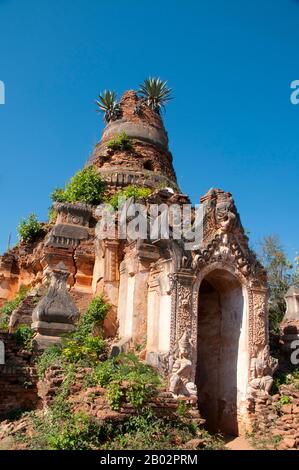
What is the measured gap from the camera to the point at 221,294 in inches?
510

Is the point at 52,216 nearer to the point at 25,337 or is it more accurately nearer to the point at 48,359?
the point at 25,337

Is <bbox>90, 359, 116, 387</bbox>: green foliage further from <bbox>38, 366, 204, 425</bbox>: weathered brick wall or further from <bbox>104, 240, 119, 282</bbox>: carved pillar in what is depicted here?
<bbox>104, 240, 119, 282</bbox>: carved pillar

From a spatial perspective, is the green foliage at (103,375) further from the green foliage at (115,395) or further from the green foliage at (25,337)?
the green foliage at (25,337)

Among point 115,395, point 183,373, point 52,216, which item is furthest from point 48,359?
point 52,216

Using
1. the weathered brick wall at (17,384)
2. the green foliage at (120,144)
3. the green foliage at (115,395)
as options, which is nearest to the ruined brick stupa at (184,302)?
the weathered brick wall at (17,384)

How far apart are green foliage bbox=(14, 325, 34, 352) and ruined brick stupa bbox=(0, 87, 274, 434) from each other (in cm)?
33

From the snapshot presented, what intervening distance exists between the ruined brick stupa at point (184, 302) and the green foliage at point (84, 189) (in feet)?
5.32

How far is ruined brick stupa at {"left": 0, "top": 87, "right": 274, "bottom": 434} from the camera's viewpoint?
10836mm

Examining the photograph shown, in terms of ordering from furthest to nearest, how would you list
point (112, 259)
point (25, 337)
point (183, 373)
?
point (112, 259) → point (25, 337) → point (183, 373)

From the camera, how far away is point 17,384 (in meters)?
10.6

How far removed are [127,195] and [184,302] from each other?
20.8 feet

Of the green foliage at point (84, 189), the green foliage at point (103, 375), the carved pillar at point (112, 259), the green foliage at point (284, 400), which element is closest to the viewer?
the green foliage at point (103, 375)

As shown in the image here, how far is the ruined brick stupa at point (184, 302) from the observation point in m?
10.8
